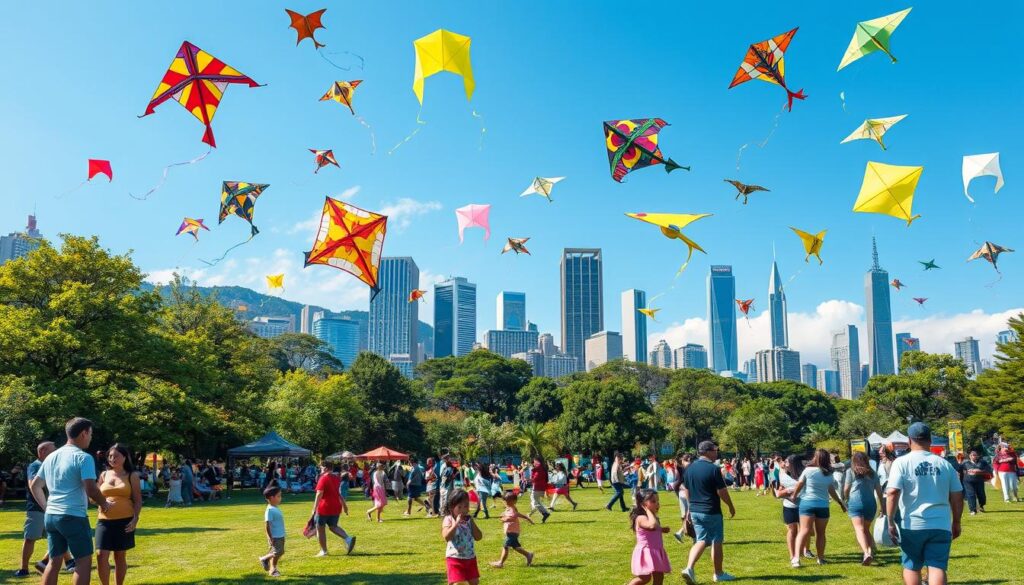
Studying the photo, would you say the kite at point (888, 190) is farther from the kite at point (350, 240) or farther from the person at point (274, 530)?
the person at point (274, 530)

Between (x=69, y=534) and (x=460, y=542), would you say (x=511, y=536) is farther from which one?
(x=69, y=534)

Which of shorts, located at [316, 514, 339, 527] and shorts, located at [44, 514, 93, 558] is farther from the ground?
shorts, located at [44, 514, 93, 558]

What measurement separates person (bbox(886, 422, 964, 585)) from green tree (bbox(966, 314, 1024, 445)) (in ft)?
143

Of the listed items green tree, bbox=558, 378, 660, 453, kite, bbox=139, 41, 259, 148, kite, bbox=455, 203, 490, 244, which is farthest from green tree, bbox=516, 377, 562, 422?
kite, bbox=139, 41, 259, 148

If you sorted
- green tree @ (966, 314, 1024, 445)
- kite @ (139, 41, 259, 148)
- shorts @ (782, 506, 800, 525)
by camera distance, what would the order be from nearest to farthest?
shorts @ (782, 506, 800, 525)
kite @ (139, 41, 259, 148)
green tree @ (966, 314, 1024, 445)

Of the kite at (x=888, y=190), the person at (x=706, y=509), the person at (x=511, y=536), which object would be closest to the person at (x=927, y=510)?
the person at (x=706, y=509)

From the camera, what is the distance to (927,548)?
6.09 metres

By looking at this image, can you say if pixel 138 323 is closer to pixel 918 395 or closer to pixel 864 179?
pixel 864 179

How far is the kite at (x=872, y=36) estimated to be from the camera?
1584 centimetres

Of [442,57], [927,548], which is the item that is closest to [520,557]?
[927,548]

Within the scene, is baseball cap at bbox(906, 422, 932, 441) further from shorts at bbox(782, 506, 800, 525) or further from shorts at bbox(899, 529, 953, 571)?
shorts at bbox(782, 506, 800, 525)

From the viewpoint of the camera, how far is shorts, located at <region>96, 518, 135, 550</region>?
7.47m

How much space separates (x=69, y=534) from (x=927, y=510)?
23.3ft

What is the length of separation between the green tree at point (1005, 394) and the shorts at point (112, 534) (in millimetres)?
47023
